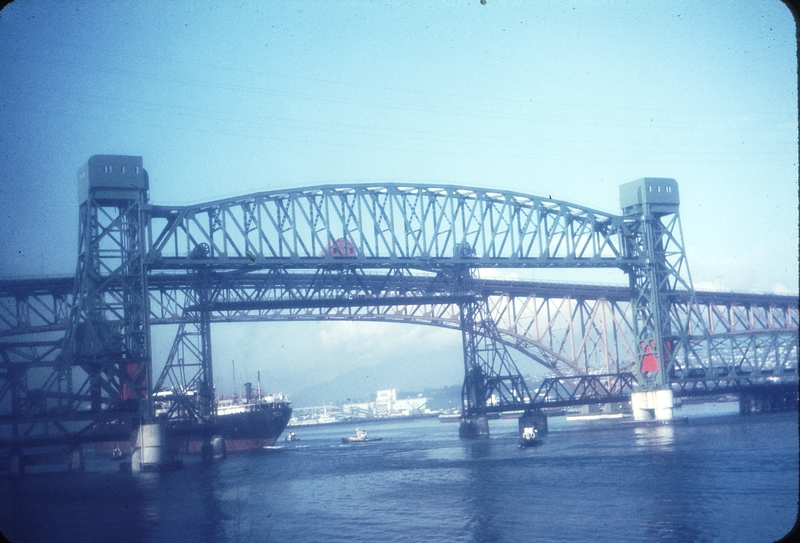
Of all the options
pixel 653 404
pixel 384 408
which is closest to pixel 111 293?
pixel 653 404

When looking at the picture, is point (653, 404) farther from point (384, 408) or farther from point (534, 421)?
point (384, 408)

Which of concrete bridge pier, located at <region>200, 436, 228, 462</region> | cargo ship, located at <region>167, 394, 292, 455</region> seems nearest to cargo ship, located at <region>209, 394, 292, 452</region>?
cargo ship, located at <region>167, 394, 292, 455</region>

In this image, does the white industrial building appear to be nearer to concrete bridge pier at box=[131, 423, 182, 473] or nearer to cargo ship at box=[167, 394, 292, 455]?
cargo ship at box=[167, 394, 292, 455]

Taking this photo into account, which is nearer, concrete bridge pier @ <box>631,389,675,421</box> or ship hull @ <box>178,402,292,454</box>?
concrete bridge pier @ <box>631,389,675,421</box>

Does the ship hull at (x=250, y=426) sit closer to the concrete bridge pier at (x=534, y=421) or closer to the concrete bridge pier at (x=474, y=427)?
the concrete bridge pier at (x=474, y=427)

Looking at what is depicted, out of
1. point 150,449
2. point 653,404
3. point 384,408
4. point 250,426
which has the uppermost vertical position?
point 150,449
